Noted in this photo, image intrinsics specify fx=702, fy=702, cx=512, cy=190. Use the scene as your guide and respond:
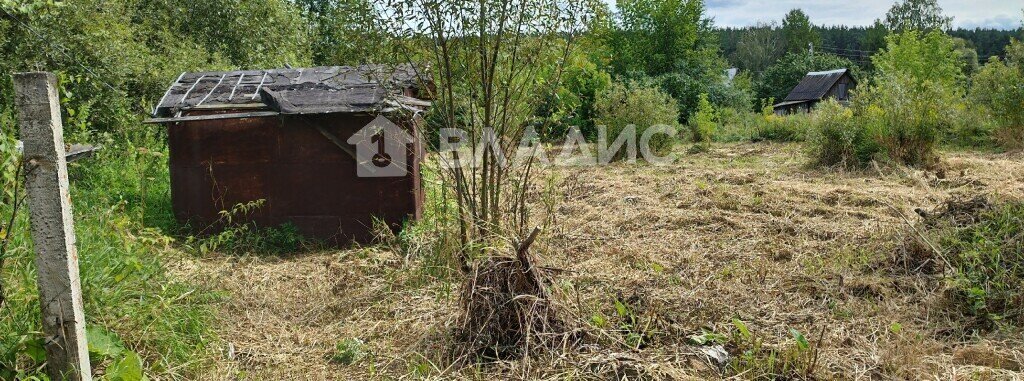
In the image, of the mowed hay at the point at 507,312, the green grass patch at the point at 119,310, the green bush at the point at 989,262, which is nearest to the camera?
the green grass patch at the point at 119,310

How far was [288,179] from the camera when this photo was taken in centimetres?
642

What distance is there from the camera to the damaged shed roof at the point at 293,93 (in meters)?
5.96

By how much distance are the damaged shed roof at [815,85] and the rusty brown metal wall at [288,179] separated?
119 feet

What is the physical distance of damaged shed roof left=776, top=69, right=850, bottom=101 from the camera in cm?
3862

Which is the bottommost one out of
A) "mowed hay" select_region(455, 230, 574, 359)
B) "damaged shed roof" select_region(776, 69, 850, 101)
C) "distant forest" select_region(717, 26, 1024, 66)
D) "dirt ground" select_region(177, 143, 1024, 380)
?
"dirt ground" select_region(177, 143, 1024, 380)

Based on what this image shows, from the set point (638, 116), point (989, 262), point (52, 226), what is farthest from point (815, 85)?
point (52, 226)

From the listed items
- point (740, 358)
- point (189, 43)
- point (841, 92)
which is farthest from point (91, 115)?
point (841, 92)

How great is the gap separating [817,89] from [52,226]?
134ft

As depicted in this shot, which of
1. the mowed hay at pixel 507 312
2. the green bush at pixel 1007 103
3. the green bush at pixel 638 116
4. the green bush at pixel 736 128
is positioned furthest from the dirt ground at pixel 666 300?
the green bush at pixel 736 128

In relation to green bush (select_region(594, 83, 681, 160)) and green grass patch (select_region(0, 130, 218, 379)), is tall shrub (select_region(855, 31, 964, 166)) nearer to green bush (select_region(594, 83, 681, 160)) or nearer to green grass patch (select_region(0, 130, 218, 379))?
green bush (select_region(594, 83, 681, 160))

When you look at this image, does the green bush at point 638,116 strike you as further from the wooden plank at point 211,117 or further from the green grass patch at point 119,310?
the green grass patch at point 119,310

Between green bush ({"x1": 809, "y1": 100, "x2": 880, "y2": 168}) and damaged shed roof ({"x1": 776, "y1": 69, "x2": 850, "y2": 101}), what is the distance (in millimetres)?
28912

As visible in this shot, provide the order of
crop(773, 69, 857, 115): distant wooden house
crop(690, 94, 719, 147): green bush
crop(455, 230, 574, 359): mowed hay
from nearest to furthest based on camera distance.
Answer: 1. crop(455, 230, 574, 359): mowed hay
2. crop(690, 94, 719, 147): green bush
3. crop(773, 69, 857, 115): distant wooden house

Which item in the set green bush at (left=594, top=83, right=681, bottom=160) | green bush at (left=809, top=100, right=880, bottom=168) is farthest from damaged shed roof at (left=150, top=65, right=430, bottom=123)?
green bush at (left=594, top=83, right=681, bottom=160)
